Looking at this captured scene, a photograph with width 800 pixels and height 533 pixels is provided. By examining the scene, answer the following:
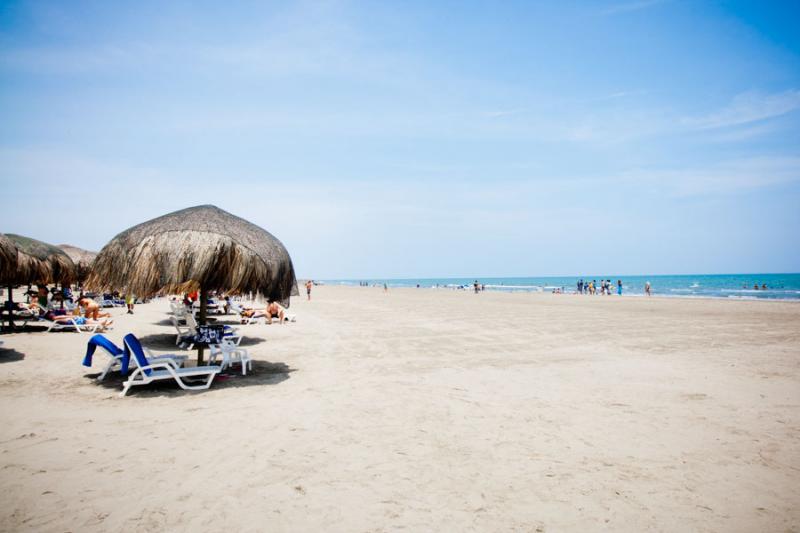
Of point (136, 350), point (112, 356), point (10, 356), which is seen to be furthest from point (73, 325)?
point (136, 350)

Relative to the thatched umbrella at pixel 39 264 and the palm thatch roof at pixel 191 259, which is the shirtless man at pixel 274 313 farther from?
the palm thatch roof at pixel 191 259

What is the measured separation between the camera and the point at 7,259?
9.44 m

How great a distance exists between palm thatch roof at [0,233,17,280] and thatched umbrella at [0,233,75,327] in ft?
12.8

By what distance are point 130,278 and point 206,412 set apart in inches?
105

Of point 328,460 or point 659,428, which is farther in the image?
point 659,428

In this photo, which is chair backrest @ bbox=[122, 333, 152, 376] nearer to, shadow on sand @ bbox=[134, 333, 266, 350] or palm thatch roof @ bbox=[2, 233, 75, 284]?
shadow on sand @ bbox=[134, 333, 266, 350]

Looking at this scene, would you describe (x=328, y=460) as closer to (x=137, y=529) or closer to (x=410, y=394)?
(x=137, y=529)

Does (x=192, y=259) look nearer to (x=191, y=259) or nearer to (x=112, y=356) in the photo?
(x=191, y=259)

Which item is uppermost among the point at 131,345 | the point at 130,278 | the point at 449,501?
the point at 130,278

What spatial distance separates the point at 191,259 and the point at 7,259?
6258mm

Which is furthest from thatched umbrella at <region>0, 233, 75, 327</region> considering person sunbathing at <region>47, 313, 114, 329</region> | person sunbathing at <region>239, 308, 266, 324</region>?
person sunbathing at <region>239, 308, 266, 324</region>

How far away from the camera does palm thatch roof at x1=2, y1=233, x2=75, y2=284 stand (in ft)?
44.1

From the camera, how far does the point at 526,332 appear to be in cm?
1384

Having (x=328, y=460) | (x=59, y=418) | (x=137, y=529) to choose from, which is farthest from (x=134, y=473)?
(x=59, y=418)
